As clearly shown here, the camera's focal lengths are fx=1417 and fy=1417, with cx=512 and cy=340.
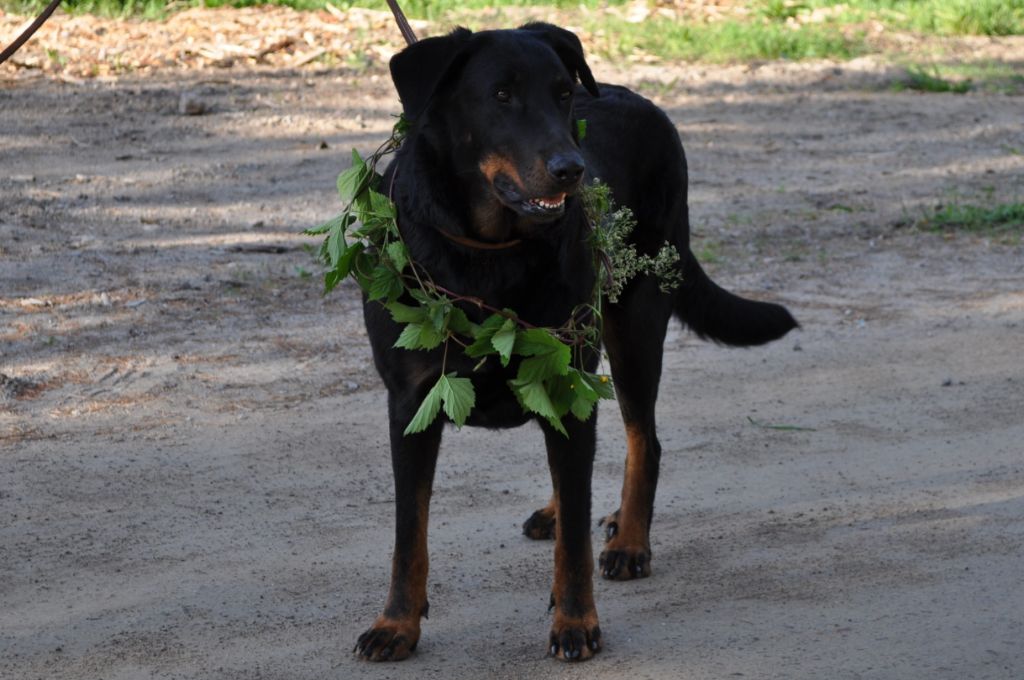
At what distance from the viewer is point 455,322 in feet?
11.8

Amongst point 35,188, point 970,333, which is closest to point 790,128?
point 970,333

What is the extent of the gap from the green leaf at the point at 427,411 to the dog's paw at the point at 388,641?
568 mm

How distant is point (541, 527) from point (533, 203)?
163cm

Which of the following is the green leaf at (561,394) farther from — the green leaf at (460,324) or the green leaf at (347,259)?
the green leaf at (347,259)

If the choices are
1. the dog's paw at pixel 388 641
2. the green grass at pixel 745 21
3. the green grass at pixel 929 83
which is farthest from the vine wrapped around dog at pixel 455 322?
the green grass at pixel 929 83

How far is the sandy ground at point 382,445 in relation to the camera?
399 centimetres

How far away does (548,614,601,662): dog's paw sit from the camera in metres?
3.84

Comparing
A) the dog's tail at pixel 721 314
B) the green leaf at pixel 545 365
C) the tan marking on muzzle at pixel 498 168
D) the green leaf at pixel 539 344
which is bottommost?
the dog's tail at pixel 721 314

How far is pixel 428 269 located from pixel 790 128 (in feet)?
26.8

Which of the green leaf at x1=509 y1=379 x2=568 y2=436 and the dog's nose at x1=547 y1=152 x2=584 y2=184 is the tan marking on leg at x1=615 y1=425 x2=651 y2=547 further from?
the dog's nose at x1=547 y1=152 x2=584 y2=184

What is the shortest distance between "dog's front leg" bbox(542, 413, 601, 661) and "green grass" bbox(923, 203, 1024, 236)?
584cm

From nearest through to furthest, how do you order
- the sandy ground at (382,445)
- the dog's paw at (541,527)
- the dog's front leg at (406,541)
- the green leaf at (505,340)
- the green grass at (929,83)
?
the green leaf at (505,340)
the dog's front leg at (406,541)
the sandy ground at (382,445)
the dog's paw at (541,527)
the green grass at (929,83)

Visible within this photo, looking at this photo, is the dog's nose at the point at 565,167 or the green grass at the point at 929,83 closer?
the dog's nose at the point at 565,167

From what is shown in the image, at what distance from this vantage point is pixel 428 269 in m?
3.67
